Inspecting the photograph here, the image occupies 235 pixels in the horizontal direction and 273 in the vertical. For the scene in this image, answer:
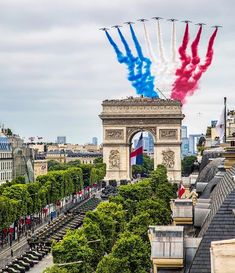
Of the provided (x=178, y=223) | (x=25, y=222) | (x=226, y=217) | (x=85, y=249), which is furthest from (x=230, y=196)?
(x=25, y=222)

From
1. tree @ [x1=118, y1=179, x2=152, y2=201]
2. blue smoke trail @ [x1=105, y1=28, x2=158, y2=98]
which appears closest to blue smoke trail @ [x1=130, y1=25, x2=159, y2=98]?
blue smoke trail @ [x1=105, y1=28, x2=158, y2=98]

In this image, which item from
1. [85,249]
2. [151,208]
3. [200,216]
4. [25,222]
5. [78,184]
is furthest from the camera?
[78,184]

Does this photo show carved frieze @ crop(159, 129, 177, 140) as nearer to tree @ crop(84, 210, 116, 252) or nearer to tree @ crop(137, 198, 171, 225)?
tree @ crop(137, 198, 171, 225)

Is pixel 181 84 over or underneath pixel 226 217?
over

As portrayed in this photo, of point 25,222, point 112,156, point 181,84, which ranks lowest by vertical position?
point 25,222

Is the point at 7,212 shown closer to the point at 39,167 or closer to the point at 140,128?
the point at 140,128

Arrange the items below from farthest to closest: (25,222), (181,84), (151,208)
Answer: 1. (181,84)
2. (25,222)
3. (151,208)

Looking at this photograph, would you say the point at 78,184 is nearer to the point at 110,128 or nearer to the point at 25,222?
the point at 110,128
